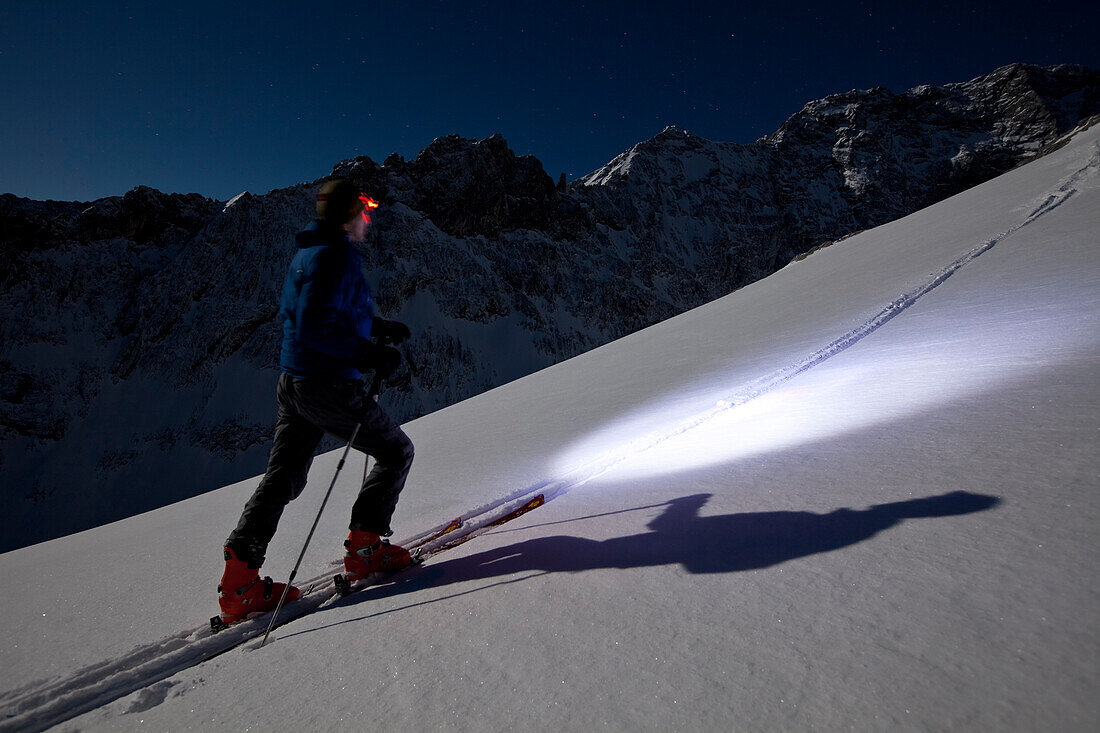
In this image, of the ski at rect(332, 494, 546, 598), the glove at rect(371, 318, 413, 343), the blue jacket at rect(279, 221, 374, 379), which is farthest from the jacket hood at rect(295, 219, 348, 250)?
the ski at rect(332, 494, 546, 598)

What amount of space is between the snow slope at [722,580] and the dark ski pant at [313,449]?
383 millimetres

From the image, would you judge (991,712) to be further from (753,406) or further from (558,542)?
(753,406)

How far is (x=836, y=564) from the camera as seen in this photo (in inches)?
57.1

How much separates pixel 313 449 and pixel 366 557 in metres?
0.57

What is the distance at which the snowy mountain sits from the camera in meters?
64.1

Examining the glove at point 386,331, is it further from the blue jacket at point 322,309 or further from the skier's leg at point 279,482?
the skier's leg at point 279,482

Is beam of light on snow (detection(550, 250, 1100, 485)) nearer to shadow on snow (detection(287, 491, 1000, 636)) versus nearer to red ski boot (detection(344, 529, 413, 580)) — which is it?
shadow on snow (detection(287, 491, 1000, 636))

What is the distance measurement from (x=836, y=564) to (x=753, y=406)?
212 cm

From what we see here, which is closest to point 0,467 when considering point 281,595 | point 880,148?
point 281,595

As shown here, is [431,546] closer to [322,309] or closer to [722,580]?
[322,309]

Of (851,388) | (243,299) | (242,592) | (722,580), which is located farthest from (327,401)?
(243,299)

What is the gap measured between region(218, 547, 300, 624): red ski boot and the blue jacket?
2.89 ft

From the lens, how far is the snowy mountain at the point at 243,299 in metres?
64.1

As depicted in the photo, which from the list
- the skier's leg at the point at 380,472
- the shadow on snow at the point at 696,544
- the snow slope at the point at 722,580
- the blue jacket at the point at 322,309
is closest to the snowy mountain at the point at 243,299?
the snow slope at the point at 722,580
